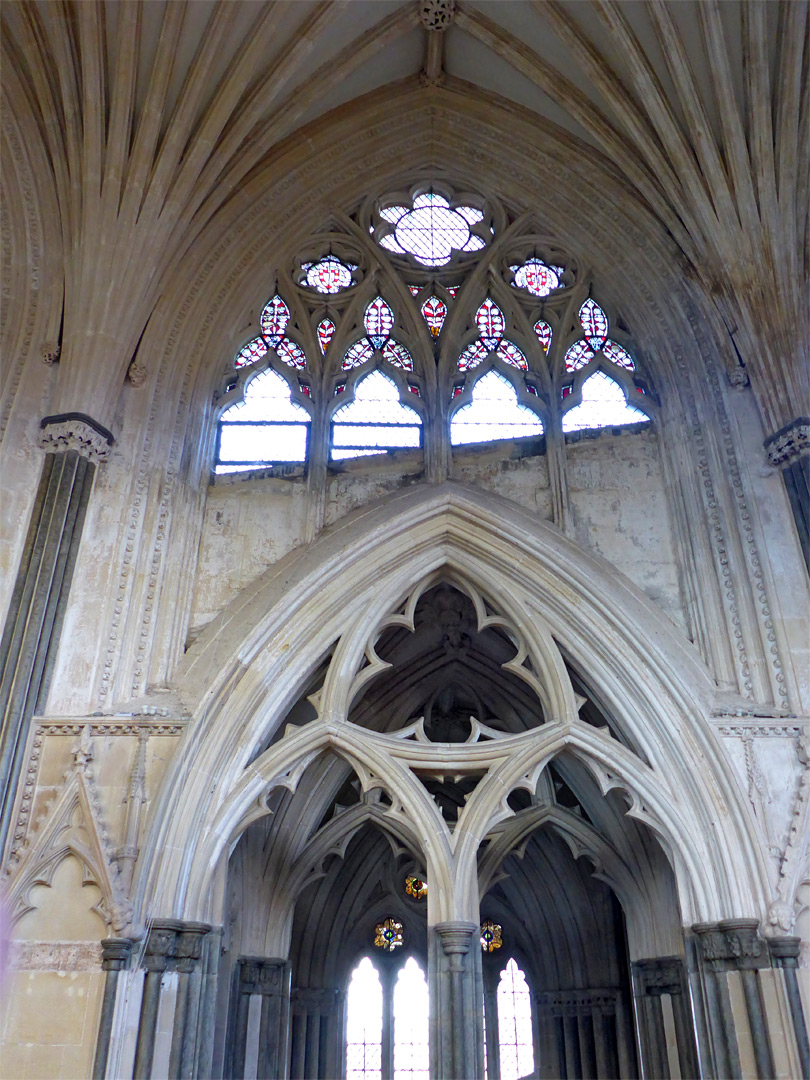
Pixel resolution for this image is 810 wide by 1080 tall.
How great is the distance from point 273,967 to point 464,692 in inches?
145

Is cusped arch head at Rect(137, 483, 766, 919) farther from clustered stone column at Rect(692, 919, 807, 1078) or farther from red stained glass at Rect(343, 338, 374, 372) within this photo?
red stained glass at Rect(343, 338, 374, 372)

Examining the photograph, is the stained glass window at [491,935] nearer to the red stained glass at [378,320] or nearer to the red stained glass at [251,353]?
the red stained glass at [378,320]

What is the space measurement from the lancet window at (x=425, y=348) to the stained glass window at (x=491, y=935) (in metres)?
6.27

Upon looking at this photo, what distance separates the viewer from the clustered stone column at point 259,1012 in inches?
380

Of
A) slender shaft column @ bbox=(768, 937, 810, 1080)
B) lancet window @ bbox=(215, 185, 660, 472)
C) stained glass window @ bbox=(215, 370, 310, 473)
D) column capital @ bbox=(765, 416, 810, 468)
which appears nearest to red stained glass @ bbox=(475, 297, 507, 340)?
lancet window @ bbox=(215, 185, 660, 472)

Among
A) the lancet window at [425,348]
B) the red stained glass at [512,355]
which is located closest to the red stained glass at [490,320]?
the lancet window at [425,348]

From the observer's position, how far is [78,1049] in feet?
22.1

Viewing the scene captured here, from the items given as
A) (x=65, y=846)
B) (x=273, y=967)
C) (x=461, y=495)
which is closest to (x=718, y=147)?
(x=461, y=495)

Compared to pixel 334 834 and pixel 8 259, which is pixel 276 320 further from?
pixel 334 834

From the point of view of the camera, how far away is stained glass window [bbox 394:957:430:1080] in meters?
11.6

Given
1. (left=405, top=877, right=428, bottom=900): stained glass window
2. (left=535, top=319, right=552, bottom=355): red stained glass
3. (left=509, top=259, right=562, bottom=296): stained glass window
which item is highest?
(left=509, top=259, right=562, bottom=296): stained glass window

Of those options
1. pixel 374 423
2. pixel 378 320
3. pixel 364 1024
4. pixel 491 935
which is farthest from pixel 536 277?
pixel 364 1024

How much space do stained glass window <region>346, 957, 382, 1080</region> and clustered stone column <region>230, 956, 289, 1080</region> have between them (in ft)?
6.35

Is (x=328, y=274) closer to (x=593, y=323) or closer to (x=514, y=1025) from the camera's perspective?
(x=593, y=323)
